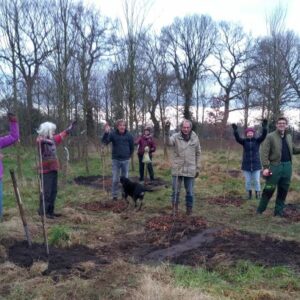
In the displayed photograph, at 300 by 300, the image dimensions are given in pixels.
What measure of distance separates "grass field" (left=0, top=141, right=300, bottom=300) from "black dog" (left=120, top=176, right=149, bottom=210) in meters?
0.25

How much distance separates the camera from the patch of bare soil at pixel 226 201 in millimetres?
10148

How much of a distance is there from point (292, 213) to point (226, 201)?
1929mm

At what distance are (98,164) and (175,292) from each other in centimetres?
1746

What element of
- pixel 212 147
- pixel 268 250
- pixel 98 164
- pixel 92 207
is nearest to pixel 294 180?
pixel 92 207

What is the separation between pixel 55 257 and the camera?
→ 5328mm

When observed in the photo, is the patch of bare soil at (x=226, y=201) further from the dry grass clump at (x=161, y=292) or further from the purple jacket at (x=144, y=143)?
the dry grass clump at (x=161, y=292)

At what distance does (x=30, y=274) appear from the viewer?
4703mm

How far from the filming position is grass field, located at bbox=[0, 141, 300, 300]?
4137 millimetres

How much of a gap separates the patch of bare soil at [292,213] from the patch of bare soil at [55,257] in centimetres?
418

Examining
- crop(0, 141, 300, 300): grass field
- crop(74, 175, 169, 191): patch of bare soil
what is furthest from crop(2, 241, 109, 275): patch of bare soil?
crop(74, 175, 169, 191): patch of bare soil

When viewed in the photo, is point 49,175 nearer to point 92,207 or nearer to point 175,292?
point 92,207

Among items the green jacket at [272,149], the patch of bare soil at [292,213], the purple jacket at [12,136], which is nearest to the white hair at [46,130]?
the purple jacket at [12,136]

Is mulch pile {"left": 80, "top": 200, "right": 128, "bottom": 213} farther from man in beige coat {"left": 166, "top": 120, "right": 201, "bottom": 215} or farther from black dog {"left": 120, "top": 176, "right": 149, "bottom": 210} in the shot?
man in beige coat {"left": 166, "top": 120, "right": 201, "bottom": 215}

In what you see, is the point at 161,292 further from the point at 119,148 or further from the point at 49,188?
the point at 119,148
